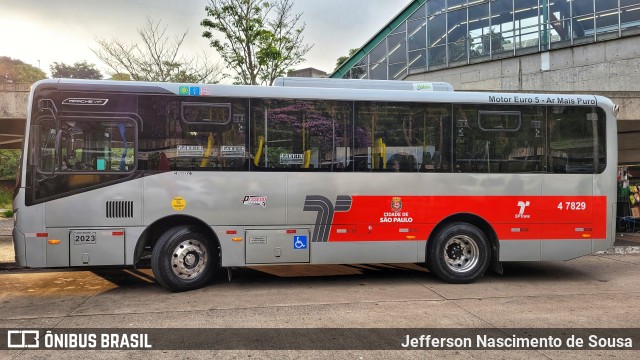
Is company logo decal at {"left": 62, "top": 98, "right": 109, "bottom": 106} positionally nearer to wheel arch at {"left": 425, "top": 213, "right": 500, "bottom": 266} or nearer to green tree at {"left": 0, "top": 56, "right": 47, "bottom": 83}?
wheel arch at {"left": 425, "top": 213, "right": 500, "bottom": 266}

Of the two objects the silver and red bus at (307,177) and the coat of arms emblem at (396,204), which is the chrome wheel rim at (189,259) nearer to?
the silver and red bus at (307,177)

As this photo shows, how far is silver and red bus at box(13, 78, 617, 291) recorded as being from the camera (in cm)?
639

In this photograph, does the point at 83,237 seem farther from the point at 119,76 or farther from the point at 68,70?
the point at 68,70

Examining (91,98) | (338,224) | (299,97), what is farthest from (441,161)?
(91,98)

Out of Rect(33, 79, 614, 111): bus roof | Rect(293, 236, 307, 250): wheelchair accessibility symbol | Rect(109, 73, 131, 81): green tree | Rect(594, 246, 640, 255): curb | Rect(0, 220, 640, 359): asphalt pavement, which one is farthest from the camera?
Rect(109, 73, 131, 81): green tree

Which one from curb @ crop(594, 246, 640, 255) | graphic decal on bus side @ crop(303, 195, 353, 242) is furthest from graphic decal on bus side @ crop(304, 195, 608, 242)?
curb @ crop(594, 246, 640, 255)

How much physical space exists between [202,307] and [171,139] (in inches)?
101

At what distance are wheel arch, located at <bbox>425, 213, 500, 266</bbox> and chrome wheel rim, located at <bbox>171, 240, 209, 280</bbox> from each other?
3.74 metres

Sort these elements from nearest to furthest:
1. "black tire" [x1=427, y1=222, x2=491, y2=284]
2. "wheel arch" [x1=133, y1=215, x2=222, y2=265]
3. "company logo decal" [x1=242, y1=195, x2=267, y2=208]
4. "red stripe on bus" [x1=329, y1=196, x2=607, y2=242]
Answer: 1. "wheel arch" [x1=133, y1=215, x2=222, y2=265]
2. "company logo decal" [x1=242, y1=195, x2=267, y2=208]
3. "red stripe on bus" [x1=329, y1=196, x2=607, y2=242]
4. "black tire" [x1=427, y1=222, x2=491, y2=284]

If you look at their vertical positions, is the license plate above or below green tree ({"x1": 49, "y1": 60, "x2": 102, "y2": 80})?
below

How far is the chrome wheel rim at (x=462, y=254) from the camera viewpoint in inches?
291

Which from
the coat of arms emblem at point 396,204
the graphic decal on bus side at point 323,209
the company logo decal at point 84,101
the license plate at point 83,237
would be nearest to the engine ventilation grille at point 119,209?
the license plate at point 83,237

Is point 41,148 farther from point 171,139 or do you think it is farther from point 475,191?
point 475,191

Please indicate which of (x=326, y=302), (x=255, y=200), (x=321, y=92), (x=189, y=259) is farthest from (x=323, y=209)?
(x=189, y=259)
